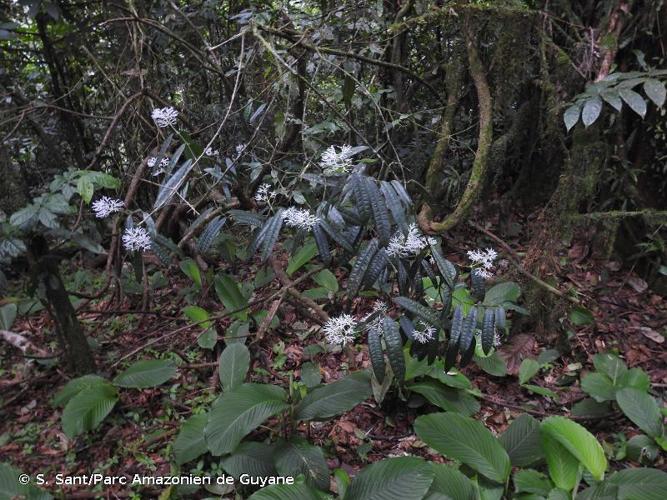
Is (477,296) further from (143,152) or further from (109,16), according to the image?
(109,16)

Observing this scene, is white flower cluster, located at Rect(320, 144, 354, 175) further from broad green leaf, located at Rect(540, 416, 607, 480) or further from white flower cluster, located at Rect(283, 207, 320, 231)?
broad green leaf, located at Rect(540, 416, 607, 480)

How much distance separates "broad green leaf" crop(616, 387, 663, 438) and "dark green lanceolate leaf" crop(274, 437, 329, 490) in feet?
3.60

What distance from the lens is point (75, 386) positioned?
1943 millimetres

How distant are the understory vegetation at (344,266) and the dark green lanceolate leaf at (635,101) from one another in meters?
0.01

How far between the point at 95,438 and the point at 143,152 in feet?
4.80

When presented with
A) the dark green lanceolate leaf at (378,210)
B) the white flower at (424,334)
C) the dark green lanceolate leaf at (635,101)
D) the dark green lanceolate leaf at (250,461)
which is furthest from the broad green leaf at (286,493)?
the dark green lanceolate leaf at (635,101)

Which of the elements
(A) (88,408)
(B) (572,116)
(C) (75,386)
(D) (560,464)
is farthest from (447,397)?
(C) (75,386)

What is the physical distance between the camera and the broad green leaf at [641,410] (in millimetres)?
1634

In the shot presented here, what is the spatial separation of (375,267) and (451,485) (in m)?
0.71

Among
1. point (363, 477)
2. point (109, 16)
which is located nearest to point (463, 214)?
point (363, 477)

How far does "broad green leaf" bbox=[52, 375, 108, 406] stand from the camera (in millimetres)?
1906

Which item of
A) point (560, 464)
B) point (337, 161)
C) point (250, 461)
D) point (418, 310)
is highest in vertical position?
point (337, 161)

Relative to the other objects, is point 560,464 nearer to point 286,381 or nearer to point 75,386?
point 286,381

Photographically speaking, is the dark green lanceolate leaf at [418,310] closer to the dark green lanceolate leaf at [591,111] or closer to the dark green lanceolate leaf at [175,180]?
the dark green lanceolate leaf at [175,180]
